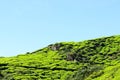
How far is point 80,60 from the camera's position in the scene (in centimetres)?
19900

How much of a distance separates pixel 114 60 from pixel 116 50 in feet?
49.3

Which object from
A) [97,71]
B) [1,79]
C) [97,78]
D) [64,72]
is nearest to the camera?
[97,78]

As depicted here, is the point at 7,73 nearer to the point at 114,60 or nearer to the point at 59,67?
the point at 59,67

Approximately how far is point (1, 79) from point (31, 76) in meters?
14.1

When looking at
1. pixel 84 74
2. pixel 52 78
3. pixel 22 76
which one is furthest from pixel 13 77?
pixel 84 74

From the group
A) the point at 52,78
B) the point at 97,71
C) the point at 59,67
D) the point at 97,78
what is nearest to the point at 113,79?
the point at 97,78

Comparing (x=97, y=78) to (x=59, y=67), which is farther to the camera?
(x=59, y=67)

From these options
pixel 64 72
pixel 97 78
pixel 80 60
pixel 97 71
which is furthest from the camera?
pixel 80 60

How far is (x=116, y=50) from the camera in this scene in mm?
199875

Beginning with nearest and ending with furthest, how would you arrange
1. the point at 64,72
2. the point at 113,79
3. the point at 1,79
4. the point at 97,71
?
the point at 113,79
the point at 97,71
the point at 1,79
the point at 64,72

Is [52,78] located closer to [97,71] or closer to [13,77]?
[13,77]

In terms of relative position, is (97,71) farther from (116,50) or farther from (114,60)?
(116,50)

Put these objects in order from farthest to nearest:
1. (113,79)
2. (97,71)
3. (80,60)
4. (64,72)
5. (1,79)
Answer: (80,60), (64,72), (1,79), (97,71), (113,79)

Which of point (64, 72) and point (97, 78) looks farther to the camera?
point (64, 72)
